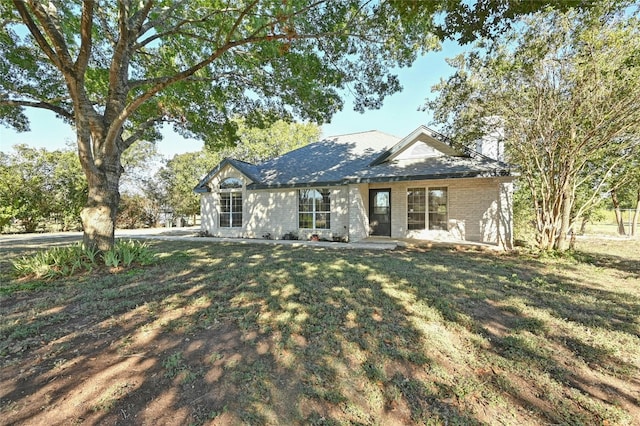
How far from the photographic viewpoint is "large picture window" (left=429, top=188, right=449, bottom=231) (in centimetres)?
1126

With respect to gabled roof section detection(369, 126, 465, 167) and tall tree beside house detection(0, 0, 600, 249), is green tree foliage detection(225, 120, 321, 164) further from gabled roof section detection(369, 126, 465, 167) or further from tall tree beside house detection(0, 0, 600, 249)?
gabled roof section detection(369, 126, 465, 167)

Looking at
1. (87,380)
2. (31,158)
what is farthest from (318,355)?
(31,158)

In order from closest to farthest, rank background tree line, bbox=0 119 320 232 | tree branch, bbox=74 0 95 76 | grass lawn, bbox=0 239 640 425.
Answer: grass lawn, bbox=0 239 640 425
tree branch, bbox=74 0 95 76
background tree line, bbox=0 119 320 232

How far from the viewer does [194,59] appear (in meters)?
9.80

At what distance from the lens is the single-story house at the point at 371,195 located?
10383 mm

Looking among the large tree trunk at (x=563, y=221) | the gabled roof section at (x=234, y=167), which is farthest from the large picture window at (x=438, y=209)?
the gabled roof section at (x=234, y=167)

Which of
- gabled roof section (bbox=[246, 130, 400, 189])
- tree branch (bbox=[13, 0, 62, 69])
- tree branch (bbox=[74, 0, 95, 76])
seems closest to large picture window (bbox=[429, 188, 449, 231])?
gabled roof section (bbox=[246, 130, 400, 189])

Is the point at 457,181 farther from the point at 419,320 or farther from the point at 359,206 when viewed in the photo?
the point at 419,320

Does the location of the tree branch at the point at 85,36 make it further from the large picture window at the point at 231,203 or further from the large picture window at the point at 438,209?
the large picture window at the point at 438,209

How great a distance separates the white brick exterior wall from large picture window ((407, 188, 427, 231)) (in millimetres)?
198

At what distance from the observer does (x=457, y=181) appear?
10.9 meters

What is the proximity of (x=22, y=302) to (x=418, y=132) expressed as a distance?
39.1 ft

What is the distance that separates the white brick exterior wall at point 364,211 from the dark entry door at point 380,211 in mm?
207

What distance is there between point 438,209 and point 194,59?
1096cm
